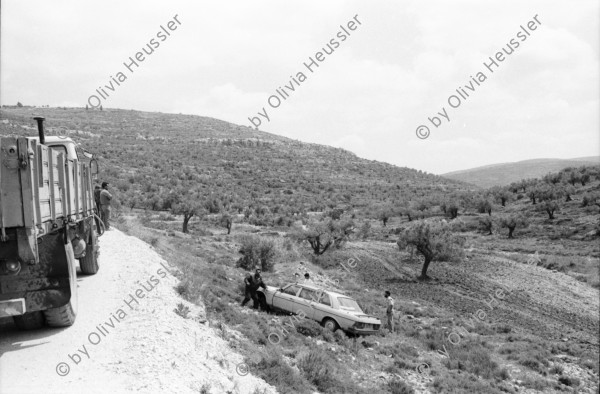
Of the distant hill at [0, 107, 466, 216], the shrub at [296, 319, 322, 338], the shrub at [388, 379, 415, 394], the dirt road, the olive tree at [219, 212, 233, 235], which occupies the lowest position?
the shrub at [388, 379, 415, 394]

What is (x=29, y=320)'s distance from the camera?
764cm

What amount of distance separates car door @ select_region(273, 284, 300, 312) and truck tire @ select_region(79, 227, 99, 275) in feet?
19.6

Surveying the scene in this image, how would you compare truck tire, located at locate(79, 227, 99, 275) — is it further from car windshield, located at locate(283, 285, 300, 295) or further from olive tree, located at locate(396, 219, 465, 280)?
olive tree, located at locate(396, 219, 465, 280)

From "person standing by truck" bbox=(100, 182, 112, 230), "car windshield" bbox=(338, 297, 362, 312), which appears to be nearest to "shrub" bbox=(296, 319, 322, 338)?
"car windshield" bbox=(338, 297, 362, 312)

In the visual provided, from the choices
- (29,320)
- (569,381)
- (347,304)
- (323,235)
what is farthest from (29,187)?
(323,235)

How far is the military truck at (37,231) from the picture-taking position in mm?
5594

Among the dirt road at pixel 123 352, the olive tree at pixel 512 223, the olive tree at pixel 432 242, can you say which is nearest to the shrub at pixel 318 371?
the dirt road at pixel 123 352

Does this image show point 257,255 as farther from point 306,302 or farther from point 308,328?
point 308,328

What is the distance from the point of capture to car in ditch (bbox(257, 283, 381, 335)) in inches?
559

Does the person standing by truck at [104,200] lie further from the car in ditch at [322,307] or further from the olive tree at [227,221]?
the olive tree at [227,221]

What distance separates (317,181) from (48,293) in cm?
6320

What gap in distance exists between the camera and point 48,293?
671 centimetres

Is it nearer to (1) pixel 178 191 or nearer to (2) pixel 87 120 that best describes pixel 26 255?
(1) pixel 178 191

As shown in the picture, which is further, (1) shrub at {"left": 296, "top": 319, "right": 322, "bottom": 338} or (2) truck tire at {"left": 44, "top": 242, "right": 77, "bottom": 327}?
(1) shrub at {"left": 296, "top": 319, "right": 322, "bottom": 338}
